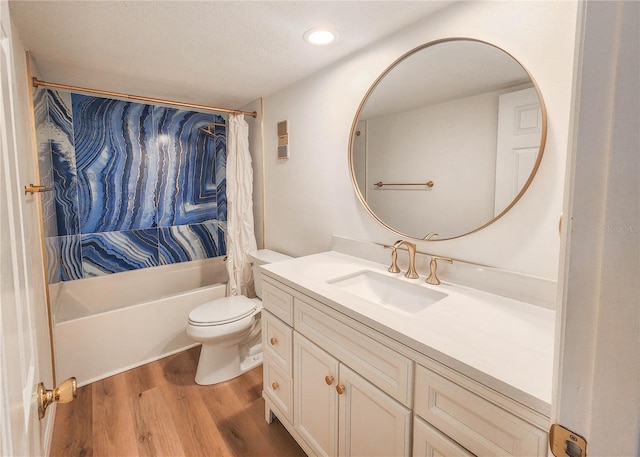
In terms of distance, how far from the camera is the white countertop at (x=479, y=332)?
0.72 meters

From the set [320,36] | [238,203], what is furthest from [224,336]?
[320,36]

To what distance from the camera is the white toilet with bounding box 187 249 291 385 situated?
1.99 meters

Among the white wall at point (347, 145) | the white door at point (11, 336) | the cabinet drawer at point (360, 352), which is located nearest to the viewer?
the white door at point (11, 336)

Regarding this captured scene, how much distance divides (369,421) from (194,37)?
1.94m

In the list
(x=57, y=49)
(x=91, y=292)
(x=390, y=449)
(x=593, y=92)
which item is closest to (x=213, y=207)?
(x=91, y=292)

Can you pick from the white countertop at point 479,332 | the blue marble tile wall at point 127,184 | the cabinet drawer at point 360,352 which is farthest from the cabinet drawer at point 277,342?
the blue marble tile wall at point 127,184

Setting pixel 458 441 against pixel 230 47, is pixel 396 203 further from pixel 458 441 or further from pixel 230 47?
pixel 230 47

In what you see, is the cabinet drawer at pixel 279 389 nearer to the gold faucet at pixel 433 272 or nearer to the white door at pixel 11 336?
the gold faucet at pixel 433 272

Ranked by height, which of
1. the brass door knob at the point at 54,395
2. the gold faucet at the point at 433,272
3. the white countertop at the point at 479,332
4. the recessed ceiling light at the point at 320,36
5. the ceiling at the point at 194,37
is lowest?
the brass door knob at the point at 54,395

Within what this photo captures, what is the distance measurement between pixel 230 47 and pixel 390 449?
2.01 meters

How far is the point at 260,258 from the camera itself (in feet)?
7.94

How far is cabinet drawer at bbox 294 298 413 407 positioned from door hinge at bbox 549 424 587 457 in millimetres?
520

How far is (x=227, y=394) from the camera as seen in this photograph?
1.97 meters

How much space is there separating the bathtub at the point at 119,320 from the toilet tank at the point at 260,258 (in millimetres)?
415
